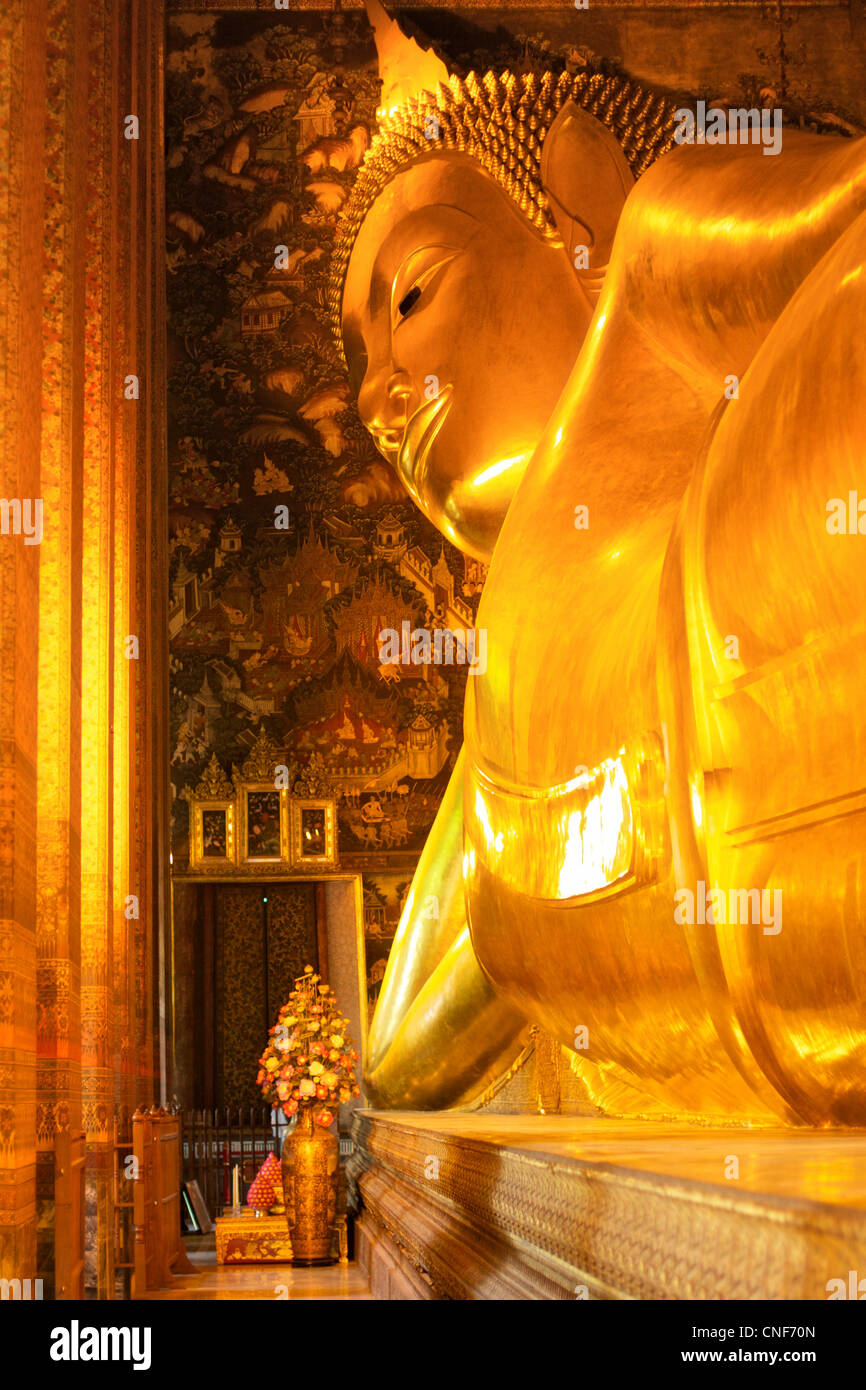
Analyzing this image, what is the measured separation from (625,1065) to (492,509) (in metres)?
1.69

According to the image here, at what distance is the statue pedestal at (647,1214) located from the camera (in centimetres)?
68

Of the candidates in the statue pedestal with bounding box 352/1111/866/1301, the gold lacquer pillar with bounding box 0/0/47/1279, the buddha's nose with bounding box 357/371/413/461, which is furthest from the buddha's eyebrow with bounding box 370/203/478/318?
the statue pedestal with bounding box 352/1111/866/1301

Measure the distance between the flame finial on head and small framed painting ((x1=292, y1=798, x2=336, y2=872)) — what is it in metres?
5.19

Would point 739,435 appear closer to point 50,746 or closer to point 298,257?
point 50,746

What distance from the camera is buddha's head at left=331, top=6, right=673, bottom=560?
3.36m

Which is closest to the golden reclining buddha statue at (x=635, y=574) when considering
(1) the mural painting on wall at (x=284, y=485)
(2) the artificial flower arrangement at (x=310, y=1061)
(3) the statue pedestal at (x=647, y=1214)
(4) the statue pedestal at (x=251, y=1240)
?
(3) the statue pedestal at (x=647, y=1214)

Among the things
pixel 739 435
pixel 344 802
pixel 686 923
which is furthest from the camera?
pixel 344 802

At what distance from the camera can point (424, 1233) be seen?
2.19 m

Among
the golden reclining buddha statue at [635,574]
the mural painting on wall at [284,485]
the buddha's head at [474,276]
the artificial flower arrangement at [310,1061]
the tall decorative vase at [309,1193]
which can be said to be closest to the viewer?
the golden reclining buddha statue at [635,574]

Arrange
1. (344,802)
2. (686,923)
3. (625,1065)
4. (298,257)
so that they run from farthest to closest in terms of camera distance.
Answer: (298,257) < (344,802) < (625,1065) < (686,923)

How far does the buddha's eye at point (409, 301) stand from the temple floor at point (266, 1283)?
8.00ft

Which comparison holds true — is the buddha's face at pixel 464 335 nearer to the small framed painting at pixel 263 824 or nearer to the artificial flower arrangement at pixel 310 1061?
the artificial flower arrangement at pixel 310 1061

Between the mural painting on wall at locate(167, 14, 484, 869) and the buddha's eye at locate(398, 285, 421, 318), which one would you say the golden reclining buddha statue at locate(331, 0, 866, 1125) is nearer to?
the buddha's eye at locate(398, 285, 421, 318)
